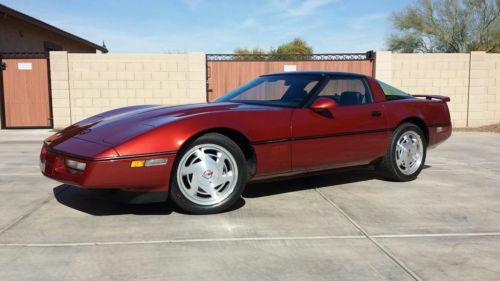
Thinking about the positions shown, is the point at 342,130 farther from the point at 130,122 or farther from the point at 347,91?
the point at 130,122

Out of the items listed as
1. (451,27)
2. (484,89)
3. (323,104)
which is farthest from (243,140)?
(451,27)

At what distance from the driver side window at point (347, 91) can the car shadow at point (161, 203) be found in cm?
78

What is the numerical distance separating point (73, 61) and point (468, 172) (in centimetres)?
1006

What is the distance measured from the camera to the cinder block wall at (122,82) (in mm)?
12531

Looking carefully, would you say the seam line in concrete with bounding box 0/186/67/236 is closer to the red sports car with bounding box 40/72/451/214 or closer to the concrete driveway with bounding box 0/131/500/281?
the concrete driveway with bounding box 0/131/500/281

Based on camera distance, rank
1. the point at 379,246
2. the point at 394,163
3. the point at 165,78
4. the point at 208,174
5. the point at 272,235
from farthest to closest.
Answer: the point at 165,78 < the point at 394,163 < the point at 208,174 < the point at 272,235 < the point at 379,246

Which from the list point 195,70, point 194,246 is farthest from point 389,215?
point 195,70

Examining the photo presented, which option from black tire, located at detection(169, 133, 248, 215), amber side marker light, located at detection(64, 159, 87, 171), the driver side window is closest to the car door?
the driver side window

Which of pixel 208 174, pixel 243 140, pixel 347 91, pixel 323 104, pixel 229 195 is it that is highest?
pixel 347 91

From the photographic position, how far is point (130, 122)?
4219 mm

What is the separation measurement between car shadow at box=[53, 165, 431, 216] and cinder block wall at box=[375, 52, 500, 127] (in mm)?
7358

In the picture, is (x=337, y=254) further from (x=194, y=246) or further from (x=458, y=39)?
(x=458, y=39)

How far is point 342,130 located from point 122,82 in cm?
896

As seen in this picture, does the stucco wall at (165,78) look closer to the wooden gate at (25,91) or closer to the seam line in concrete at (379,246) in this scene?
the wooden gate at (25,91)
